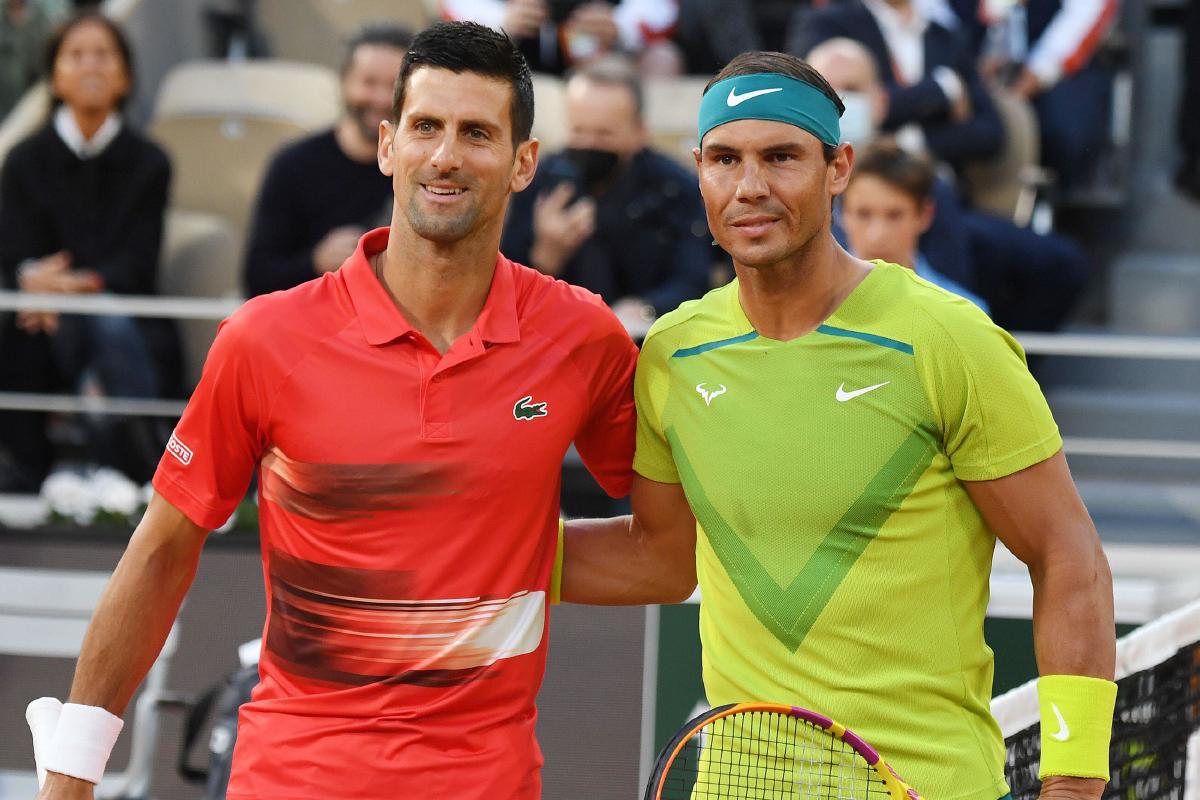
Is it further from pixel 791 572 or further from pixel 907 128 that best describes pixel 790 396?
pixel 907 128

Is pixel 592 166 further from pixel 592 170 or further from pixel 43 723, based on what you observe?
pixel 43 723

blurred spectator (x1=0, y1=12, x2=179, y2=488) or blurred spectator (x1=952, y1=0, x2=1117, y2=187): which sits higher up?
blurred spectator (x1=952, y1=0, x2=1117, y2=187)

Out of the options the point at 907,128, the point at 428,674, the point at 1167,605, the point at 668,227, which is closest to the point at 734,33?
the point at 907,128

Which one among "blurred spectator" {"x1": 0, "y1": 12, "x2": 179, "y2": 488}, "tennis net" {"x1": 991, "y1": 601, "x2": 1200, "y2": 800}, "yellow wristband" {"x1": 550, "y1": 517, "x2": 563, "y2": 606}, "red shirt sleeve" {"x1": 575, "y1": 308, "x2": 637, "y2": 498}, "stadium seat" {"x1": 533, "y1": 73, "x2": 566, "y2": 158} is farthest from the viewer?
"stadium seat" {"x1": 533, "y1": 73, "x2": 566, "y2": 158}

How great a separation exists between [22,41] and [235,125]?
3.94 feet

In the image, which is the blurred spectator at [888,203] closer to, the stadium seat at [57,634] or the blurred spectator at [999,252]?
the blurred spectator at [999,252]

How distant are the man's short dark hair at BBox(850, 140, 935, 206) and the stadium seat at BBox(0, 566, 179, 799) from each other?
8.43 ft

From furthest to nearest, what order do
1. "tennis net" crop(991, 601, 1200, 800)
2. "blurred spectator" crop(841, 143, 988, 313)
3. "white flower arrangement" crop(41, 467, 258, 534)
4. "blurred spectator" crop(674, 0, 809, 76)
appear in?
"blurred spectator" crop(674, 0, 809, 76) < "white flower arrangement" crop(41, 467, 258, 534) < "blurred spectator" crop(841, 143, 988, 313) < "tennis net" crop(991, 601, 1200, 800)

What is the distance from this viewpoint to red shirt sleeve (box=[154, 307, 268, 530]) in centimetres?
305

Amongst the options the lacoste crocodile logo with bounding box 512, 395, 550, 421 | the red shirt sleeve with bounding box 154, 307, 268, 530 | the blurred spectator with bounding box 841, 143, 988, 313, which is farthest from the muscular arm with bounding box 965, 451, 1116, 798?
A: the blurred spectator with bounding box 841, 143, 988, 313

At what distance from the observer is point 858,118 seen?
6.33 meters

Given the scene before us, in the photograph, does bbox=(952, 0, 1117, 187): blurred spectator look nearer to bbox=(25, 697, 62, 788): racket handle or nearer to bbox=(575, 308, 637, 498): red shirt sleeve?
bbox=(575, 308, 637, 498): red shirt sleeve

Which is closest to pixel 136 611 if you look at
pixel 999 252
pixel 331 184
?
pixel 331 184

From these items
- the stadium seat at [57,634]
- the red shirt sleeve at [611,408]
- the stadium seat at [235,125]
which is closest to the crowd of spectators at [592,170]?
the stadium seat at [235,125]
